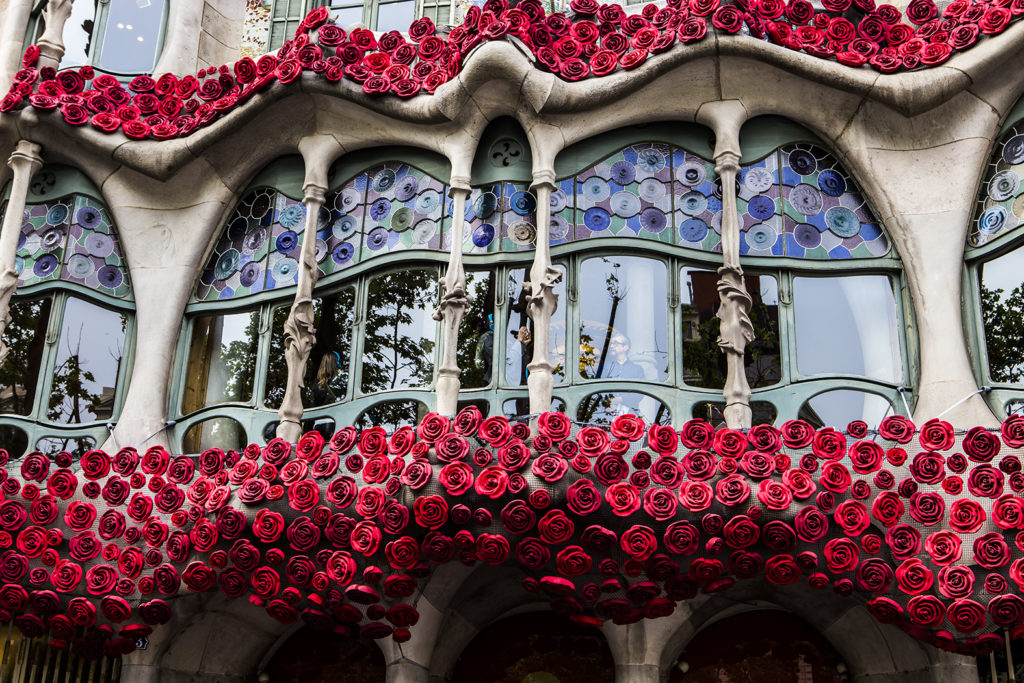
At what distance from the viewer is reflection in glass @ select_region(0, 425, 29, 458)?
39.2 feet

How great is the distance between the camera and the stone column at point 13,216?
39.3 ft

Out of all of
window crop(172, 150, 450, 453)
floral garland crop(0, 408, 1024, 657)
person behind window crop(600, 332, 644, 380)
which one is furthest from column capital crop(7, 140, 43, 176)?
person behind window crop(600, 332, 644, 380)

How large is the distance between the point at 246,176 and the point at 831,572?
6968mm

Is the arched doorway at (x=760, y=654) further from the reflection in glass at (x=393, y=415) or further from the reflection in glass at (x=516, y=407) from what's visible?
the reflection in glass at (x=393, y=415)

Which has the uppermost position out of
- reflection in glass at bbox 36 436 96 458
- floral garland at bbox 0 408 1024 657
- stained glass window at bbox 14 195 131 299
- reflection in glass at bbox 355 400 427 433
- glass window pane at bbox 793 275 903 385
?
stained glass window at bbox 14 195 131 299

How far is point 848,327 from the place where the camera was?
442 inches

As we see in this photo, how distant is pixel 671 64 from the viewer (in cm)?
1135

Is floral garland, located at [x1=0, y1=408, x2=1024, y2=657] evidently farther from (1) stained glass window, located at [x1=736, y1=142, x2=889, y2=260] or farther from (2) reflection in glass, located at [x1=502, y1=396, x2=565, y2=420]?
(1) stained glass window, located at [x1=736, y1=142, x2=889, y2=260]

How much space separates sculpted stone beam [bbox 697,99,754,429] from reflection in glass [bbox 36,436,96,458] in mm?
6006

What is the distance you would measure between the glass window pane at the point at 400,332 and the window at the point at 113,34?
4.08m

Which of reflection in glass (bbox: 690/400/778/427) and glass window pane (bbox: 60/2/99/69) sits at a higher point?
glass window pane (bbox: 60/2/99/69)

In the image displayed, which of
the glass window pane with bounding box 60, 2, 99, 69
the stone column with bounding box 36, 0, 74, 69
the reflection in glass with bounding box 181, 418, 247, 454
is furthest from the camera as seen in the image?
the glass window pane with bounding box 60, 2, 99, 69

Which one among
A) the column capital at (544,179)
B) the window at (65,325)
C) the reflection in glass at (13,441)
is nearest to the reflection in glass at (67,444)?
the window at (65,325)

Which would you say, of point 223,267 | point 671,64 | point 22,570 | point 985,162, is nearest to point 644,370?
point 671,64
